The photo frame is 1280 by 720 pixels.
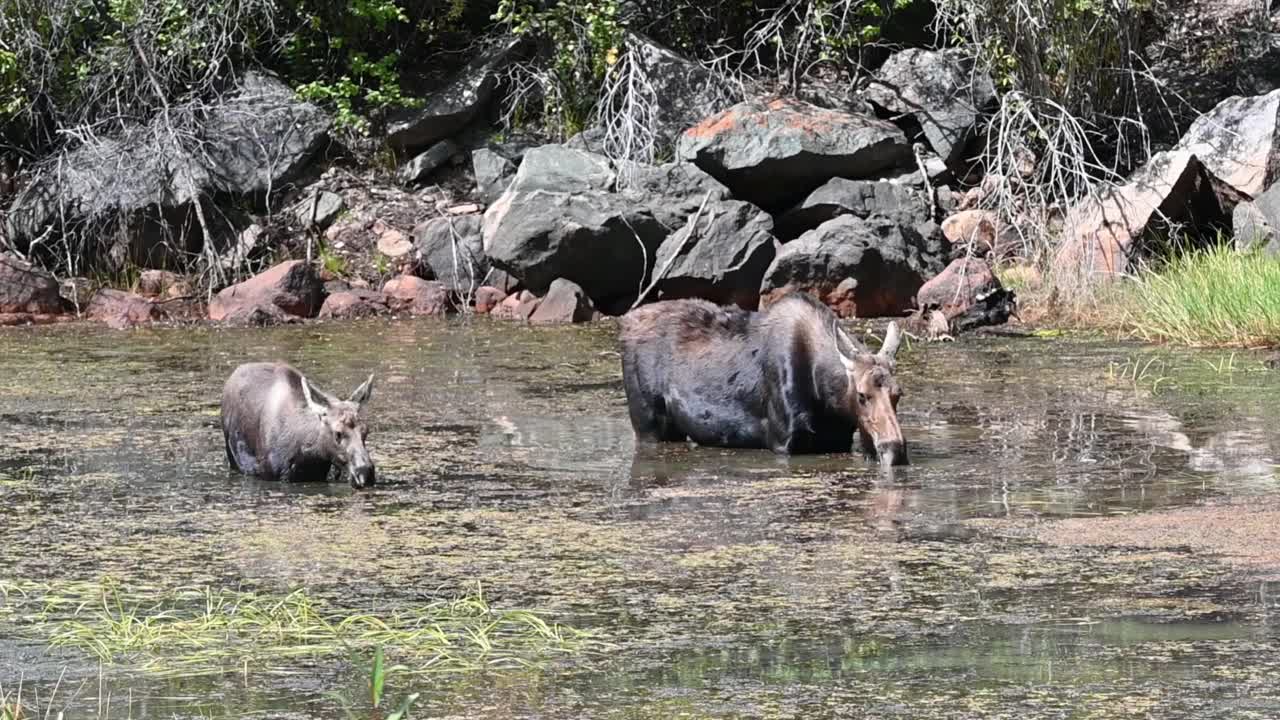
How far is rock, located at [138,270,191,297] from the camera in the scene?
20516mm

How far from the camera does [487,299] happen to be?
19688mm

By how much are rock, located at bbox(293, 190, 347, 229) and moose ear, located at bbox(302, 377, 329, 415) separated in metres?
11.7

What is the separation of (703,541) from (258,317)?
11373mm

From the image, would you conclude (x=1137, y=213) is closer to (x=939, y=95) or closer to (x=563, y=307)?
(x=939, y=95)

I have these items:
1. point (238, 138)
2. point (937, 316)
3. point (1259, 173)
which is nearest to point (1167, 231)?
point (1259, 173)

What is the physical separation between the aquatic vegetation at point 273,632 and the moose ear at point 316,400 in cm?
289

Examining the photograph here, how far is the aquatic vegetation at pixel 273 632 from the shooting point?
627cm

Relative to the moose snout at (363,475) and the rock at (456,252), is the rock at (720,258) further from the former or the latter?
the moose snout at (363,475)

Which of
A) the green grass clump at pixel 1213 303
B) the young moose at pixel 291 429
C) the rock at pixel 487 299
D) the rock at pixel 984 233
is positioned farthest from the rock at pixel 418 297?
the young moose at pixel 291 429

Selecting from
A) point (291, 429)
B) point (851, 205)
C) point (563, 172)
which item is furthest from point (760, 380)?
point (563, 172)

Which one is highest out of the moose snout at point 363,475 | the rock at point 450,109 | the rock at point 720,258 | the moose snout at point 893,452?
the rock at point 450,109

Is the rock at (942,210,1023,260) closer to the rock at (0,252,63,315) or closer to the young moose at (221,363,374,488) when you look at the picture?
the rock at (0,252,63,315)

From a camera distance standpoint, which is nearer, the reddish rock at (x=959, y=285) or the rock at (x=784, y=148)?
the reddish rock at (x=959, y=285)

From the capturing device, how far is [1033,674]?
232 inches
